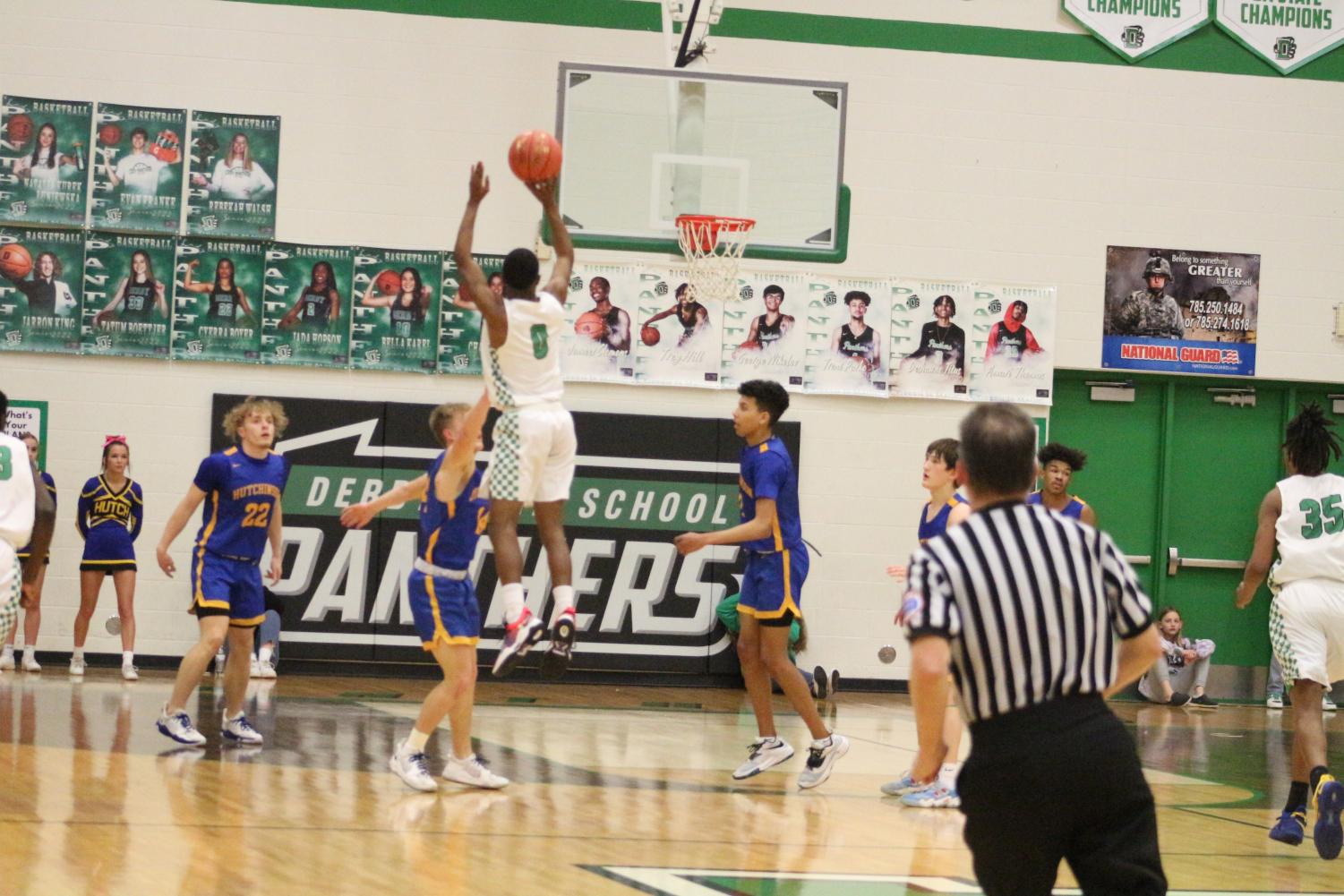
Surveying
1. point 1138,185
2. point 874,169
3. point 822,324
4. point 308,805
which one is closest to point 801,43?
point 874,169

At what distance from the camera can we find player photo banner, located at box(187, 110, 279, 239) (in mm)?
13906

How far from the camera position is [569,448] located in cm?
731

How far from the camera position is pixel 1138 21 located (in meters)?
14.9

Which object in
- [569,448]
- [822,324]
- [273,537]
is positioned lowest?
[273,537]

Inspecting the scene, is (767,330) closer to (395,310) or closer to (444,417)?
(395,310)

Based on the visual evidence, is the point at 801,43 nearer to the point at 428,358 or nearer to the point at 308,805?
the point at 428,358

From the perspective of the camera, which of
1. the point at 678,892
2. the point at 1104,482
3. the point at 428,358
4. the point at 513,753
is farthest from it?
the point at 1104,482

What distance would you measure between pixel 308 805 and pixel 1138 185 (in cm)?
1093

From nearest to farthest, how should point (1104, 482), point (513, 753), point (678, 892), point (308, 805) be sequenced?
point (678, 892)
point (308, 805)
point (513, 753)
point (1104, 482)

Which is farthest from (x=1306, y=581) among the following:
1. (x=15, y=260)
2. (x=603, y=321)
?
(x=15, y=260)

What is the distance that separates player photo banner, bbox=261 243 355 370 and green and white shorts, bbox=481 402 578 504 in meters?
7.25

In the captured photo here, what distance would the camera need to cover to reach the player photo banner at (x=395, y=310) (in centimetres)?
1409

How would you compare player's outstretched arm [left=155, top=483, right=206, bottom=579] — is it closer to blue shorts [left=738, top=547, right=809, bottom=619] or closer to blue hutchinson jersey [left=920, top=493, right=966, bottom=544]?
blue shorts [left=738, top=547, right=809, bottom=619]

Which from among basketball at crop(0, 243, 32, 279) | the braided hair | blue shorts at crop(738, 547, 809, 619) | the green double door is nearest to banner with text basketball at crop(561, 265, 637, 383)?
the green double door
